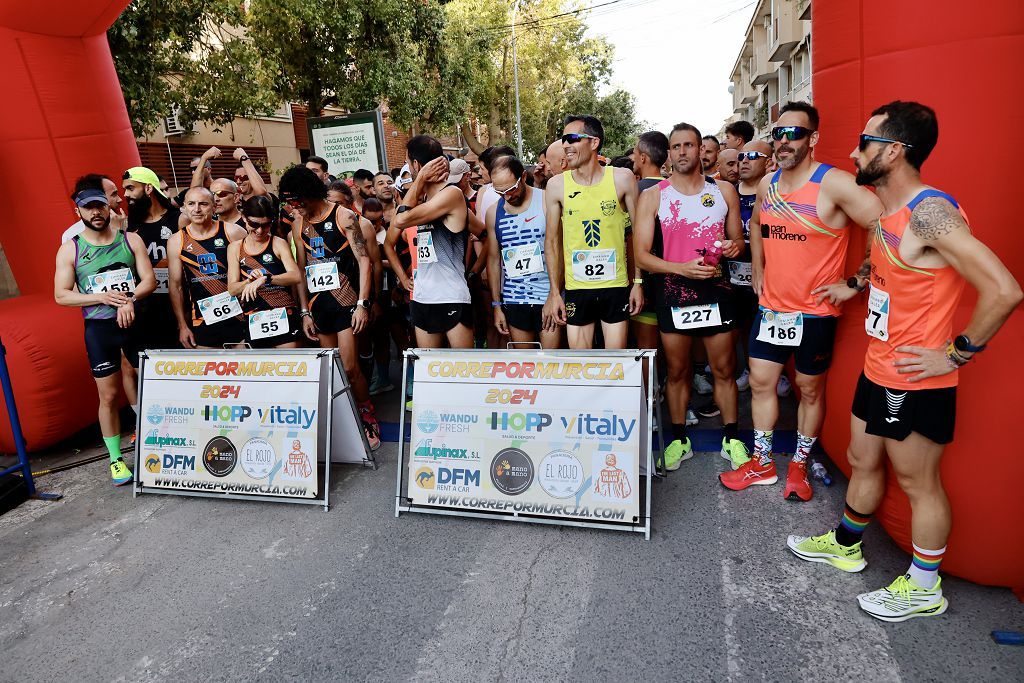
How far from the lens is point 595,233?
396 cm

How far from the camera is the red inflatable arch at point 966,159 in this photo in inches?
98.3

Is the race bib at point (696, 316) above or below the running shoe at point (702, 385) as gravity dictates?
above

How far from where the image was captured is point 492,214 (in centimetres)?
462

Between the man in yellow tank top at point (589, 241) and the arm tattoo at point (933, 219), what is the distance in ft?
6.13

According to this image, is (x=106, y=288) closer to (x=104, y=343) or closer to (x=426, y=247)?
(x=104, y=343)

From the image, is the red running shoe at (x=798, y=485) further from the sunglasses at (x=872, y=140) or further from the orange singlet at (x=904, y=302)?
the sunglasses at (x=872, y=140)

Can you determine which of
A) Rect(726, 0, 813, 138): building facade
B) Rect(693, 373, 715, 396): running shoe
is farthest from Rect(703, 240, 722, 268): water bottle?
Rect(726, 0, 813, 138): building facade

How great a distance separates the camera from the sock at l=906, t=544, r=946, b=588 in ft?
8.23

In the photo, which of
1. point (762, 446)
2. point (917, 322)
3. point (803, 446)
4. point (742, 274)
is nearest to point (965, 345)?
point (917, 322)

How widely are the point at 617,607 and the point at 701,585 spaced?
423 mm

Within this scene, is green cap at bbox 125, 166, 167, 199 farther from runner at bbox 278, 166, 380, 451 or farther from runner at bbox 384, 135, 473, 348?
runner at bbox 384, 135, 473, 348

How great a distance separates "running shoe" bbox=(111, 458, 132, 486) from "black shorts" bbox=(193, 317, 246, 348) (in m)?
1.08

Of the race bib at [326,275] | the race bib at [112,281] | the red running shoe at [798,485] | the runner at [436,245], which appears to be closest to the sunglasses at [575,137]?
the runner at [436,245]

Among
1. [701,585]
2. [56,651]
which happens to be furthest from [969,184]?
[56,651]
